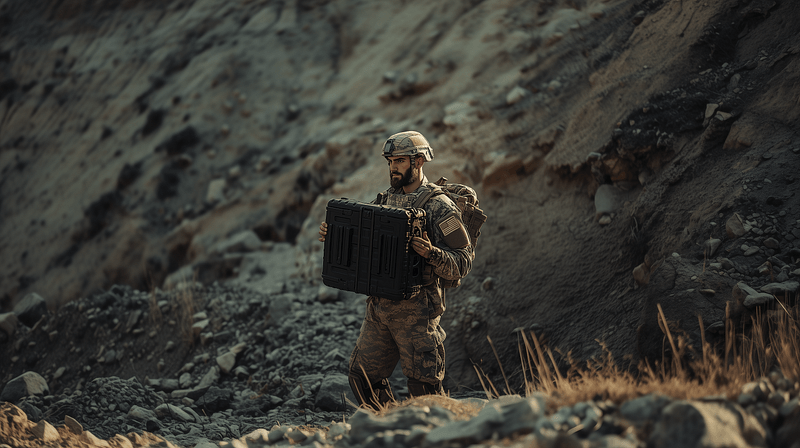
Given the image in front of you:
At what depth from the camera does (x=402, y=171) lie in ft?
12.3

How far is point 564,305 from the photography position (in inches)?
193

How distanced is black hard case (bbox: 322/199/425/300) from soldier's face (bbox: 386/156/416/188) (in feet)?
0.97

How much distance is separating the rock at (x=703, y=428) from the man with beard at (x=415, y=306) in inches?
61.9

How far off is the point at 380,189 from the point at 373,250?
3688 mm

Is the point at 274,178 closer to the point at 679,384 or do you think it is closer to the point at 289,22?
the point at 289,22

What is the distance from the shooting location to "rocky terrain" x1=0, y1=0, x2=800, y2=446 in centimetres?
388

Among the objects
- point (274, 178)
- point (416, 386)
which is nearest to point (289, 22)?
point (274, 178)

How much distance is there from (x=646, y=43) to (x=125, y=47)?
1088 centimetres

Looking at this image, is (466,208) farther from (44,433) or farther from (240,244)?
(240,244)

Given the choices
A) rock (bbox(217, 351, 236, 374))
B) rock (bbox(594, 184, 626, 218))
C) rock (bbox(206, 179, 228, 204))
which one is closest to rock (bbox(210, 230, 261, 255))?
rock (bbox(206, 179, 228, 204))

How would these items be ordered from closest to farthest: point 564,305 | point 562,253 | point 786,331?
point 786,331 < point 564,305 < point 562,253

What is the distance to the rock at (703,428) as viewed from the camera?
2078 millimetres

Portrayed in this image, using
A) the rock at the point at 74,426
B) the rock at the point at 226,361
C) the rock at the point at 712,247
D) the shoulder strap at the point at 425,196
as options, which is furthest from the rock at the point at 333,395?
the rock at the point at 712,247

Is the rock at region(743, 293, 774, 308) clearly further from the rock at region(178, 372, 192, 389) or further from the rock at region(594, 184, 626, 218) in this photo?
the rock at region(178, 372, 192, 389)
